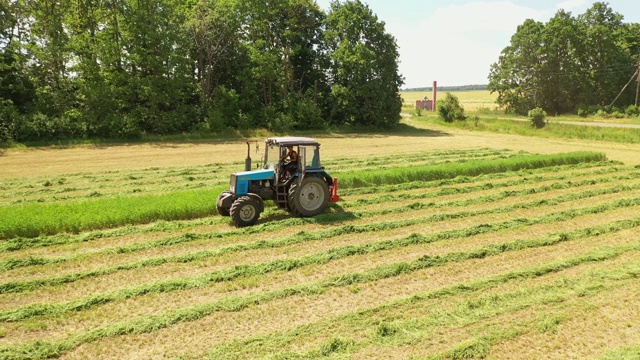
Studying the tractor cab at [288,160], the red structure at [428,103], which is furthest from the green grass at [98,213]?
the red structure at [428,103]

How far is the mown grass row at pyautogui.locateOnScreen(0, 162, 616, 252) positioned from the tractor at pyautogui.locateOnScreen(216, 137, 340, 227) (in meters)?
0.54

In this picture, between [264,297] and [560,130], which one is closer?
[264,297]

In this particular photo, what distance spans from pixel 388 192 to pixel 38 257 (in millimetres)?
9992

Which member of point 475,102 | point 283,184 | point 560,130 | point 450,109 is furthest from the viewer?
point 475,102

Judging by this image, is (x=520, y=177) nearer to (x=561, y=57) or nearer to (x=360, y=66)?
(x=360, y=66)

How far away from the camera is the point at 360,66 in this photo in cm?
3794

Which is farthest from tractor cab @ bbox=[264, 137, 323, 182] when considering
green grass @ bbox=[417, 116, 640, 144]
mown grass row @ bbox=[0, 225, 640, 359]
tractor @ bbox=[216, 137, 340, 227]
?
green grass @ bbox=[417, 116, 640, 144]

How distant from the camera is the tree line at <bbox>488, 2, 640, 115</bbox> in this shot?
57.0m

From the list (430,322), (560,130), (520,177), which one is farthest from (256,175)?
(560,130)

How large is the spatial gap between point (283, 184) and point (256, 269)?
11.3 ft

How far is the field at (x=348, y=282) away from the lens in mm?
5379

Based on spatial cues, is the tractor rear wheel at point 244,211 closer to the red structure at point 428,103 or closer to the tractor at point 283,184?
the tractor at point 283,184

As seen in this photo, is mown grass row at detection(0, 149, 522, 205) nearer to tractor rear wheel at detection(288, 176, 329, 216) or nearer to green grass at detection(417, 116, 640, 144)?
tractor rear wheel at detection(288, 176, 329, 216)

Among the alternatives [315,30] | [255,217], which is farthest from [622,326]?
[315,30]
